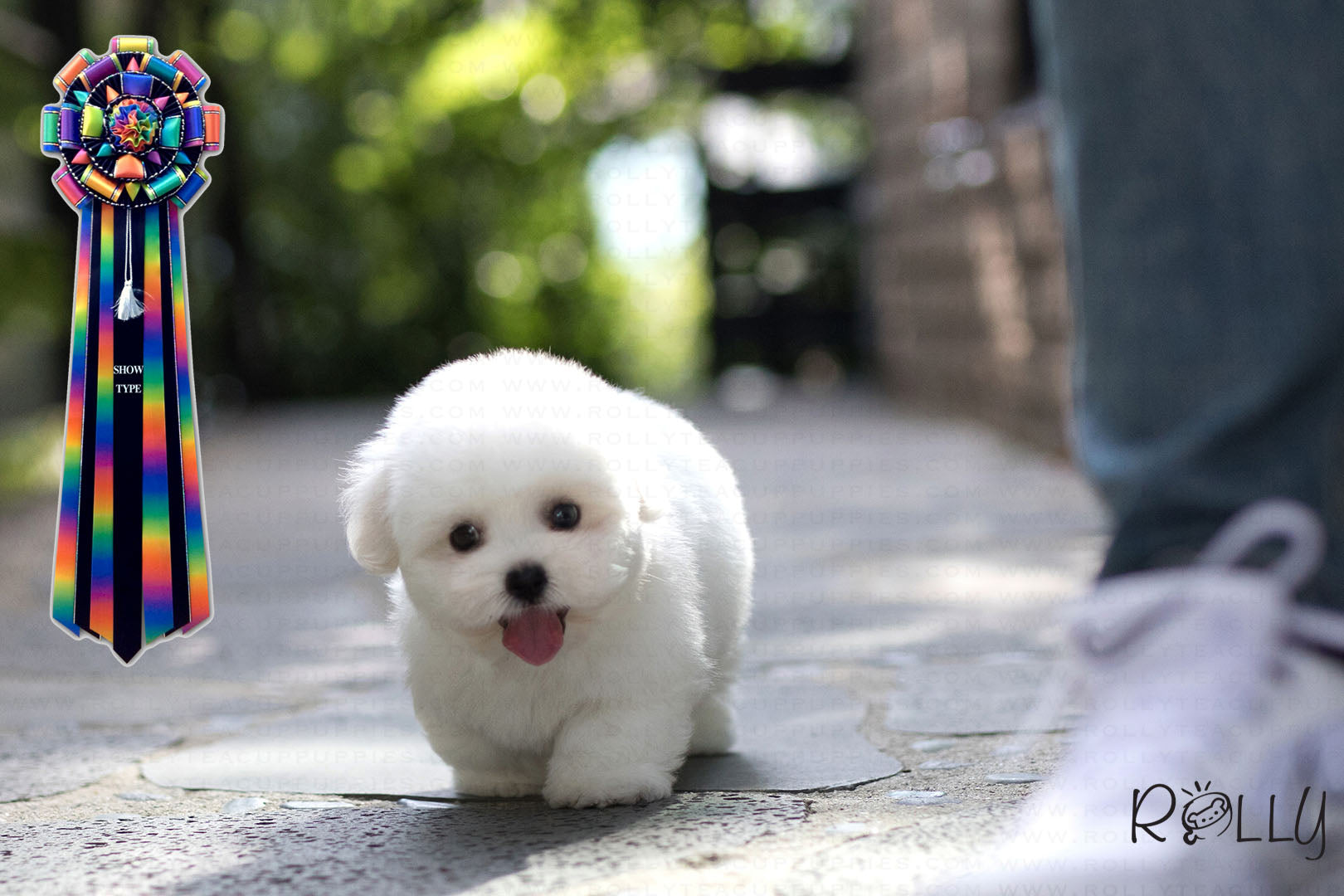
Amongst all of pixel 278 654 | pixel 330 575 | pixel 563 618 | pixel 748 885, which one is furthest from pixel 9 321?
pixel 748 885

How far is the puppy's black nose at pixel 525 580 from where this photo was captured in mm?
1480

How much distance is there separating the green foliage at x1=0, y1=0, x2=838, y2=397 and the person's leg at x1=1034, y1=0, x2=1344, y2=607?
8541mm

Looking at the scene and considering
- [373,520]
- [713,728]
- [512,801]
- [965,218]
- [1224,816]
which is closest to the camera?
[1224,816]

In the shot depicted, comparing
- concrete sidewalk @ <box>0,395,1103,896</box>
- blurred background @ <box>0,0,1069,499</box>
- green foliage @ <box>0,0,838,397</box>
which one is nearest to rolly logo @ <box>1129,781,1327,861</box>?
concrete sidewalk @ <box>0,395,1103,896</box>

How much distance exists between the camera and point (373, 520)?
160cm

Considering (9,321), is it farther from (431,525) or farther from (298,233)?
(298,233)

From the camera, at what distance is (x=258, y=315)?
9836mm

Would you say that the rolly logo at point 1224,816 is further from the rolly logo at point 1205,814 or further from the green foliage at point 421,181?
the green foliage at point 421,181

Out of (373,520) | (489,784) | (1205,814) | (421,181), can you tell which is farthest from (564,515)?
(421,181)

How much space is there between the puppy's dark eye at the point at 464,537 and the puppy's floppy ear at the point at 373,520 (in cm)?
10

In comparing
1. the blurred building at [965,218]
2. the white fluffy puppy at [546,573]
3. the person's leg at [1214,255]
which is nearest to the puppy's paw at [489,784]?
the white fluffy puppy at [546,573]

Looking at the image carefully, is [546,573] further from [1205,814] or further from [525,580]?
[1205,814]

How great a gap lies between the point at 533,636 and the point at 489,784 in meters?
0.29

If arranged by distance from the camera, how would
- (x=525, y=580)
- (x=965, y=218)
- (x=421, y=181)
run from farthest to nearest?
(x=421, y=181)
(x=965, y=218)
(x=525, y=580)
